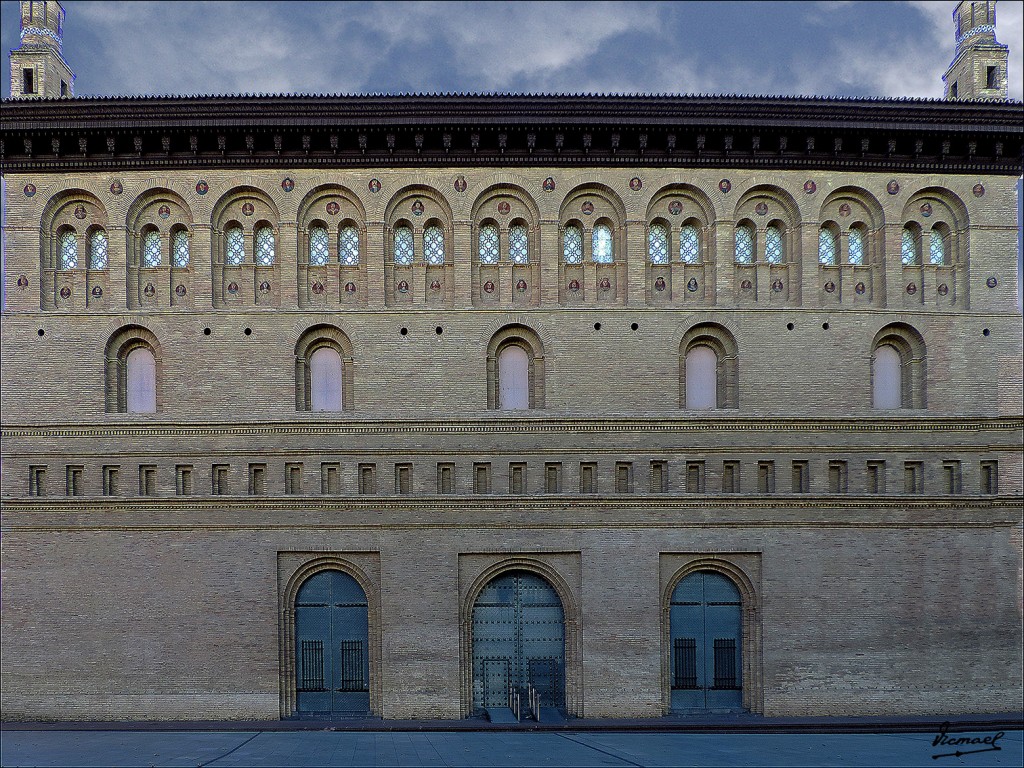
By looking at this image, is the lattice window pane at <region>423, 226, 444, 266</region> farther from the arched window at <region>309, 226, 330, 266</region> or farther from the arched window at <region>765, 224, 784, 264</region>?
the arched window at <region>765, 224, 784, 264</region>

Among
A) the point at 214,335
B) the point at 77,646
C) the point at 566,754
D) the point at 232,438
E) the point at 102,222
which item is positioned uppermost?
the point at 102,222

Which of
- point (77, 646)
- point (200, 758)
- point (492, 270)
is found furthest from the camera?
point (492, 270)

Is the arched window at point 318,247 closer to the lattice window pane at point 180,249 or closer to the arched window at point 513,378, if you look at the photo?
the lattice window pane at point 180,249

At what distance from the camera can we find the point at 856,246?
58.6ft

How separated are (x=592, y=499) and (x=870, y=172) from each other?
32.2ft

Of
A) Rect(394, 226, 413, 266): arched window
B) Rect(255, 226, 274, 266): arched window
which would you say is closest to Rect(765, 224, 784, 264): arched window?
Rect(394, 226, 413, 266): arched window

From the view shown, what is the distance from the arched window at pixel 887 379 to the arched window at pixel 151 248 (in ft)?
54.1

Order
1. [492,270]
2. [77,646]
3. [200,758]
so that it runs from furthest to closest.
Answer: [492,270]
[77,646]
[200,758]

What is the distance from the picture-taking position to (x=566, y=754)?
13.8 metres

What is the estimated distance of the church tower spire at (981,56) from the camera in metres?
18.2

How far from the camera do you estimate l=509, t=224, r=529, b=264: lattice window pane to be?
17453mm

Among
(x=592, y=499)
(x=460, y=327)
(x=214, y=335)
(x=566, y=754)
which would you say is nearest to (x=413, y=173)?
(x=460, y=327)

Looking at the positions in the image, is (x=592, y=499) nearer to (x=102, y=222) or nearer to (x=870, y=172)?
(x=870, y=172)

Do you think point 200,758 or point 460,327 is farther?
point 460,327
